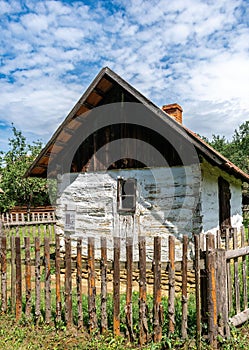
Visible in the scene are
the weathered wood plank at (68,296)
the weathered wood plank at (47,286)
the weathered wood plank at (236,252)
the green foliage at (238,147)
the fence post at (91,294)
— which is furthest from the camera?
the green foliage at (238,147)

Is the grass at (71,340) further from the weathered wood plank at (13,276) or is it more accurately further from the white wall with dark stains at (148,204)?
the white wall with dark stains at (148,204)

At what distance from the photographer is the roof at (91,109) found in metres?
7.20

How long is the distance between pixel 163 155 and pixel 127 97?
200 centimetres

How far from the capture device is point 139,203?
8602mm

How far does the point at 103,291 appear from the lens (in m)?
4.64

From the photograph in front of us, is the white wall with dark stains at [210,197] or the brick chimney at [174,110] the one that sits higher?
the brick chimney at [174,110]

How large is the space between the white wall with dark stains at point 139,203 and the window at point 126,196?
13 cm

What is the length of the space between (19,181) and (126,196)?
22.0 m

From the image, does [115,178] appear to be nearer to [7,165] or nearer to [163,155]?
[163,155]

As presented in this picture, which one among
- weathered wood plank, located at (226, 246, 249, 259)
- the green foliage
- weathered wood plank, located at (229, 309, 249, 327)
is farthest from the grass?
the green foliage

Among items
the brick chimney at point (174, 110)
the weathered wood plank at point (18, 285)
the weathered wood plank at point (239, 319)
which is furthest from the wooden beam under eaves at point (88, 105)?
the weathered wood plank at point (239, 319)

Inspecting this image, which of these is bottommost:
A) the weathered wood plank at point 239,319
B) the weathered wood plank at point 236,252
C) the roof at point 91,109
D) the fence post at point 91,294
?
the weathered wood plank at point 239,319

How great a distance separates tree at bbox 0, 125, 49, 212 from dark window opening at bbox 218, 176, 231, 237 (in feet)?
69.0

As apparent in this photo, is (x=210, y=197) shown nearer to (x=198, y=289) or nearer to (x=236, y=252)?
(x=236, y=252)
